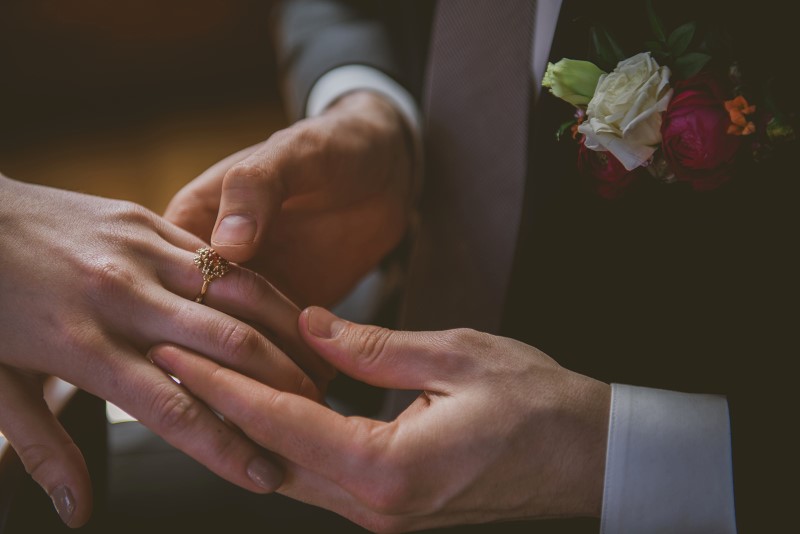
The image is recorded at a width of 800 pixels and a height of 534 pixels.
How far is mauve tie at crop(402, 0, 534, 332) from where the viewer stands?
1.00 metres

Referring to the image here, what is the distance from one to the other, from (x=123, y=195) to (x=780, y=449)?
1.87 meters

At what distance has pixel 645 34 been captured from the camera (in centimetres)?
70

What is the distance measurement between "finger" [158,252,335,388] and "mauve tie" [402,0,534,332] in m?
0.36

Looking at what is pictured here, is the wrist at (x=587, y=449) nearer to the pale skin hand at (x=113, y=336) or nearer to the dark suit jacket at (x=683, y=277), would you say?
the dark suit jacket at (x=683, y=277)

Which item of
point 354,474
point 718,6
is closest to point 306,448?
point 354,474

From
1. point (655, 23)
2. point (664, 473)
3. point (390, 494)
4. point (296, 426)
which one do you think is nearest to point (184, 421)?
point (296, 426)

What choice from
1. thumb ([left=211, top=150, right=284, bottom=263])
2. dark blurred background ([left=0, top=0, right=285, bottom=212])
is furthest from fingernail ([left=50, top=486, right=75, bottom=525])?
dark blurred background ([left=0, top=0, right=285, bottom=212])

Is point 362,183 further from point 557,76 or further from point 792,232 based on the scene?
point 792,232

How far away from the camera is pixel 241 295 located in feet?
2.69

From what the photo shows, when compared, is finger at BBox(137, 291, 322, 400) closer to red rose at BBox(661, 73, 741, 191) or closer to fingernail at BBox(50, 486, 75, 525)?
fingernail at BBox(50, 486, 75, 525)

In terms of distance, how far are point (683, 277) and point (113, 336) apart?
71 centimetres

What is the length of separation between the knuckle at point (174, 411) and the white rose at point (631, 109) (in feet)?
1.77

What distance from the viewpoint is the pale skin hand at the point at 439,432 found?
0.67 m

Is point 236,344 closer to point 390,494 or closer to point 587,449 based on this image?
point 390,494
